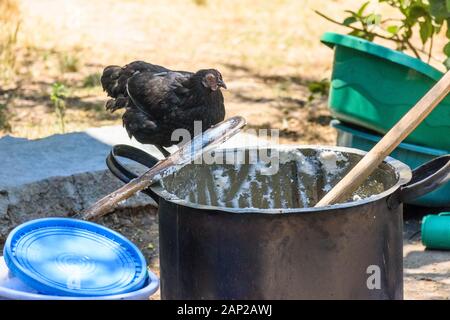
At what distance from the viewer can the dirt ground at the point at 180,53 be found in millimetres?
6848

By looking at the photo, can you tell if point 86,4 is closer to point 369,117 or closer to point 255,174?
point 369,117

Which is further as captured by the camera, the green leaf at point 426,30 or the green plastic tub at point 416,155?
the green leaf at point 426,30

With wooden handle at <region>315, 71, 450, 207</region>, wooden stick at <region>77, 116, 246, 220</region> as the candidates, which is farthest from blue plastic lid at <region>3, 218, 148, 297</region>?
wooden handle at <region>315, 71, 450, 207</region>

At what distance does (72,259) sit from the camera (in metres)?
2.96

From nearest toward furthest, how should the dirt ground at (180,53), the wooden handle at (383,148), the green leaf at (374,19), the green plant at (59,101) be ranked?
the wooden handle at (383,148), the green leaf at (374,19), the green plant at (59,101), the dirt ground at (180,53)

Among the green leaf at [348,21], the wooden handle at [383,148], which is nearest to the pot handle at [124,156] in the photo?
the wooden handle at [383,148]

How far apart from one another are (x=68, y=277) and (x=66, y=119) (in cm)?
400

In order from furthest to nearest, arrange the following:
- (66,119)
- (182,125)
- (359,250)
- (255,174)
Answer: (66,119) → (182,125) → (255,174) → (359,250)

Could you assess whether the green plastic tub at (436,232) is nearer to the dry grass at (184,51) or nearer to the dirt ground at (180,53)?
the dirt ground at (180,53)

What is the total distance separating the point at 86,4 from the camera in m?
9.73

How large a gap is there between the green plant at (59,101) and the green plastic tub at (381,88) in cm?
228

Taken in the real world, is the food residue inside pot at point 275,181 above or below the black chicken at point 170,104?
below

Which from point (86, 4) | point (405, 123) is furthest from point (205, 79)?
point (86, 4)

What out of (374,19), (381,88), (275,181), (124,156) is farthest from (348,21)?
(124,156)
